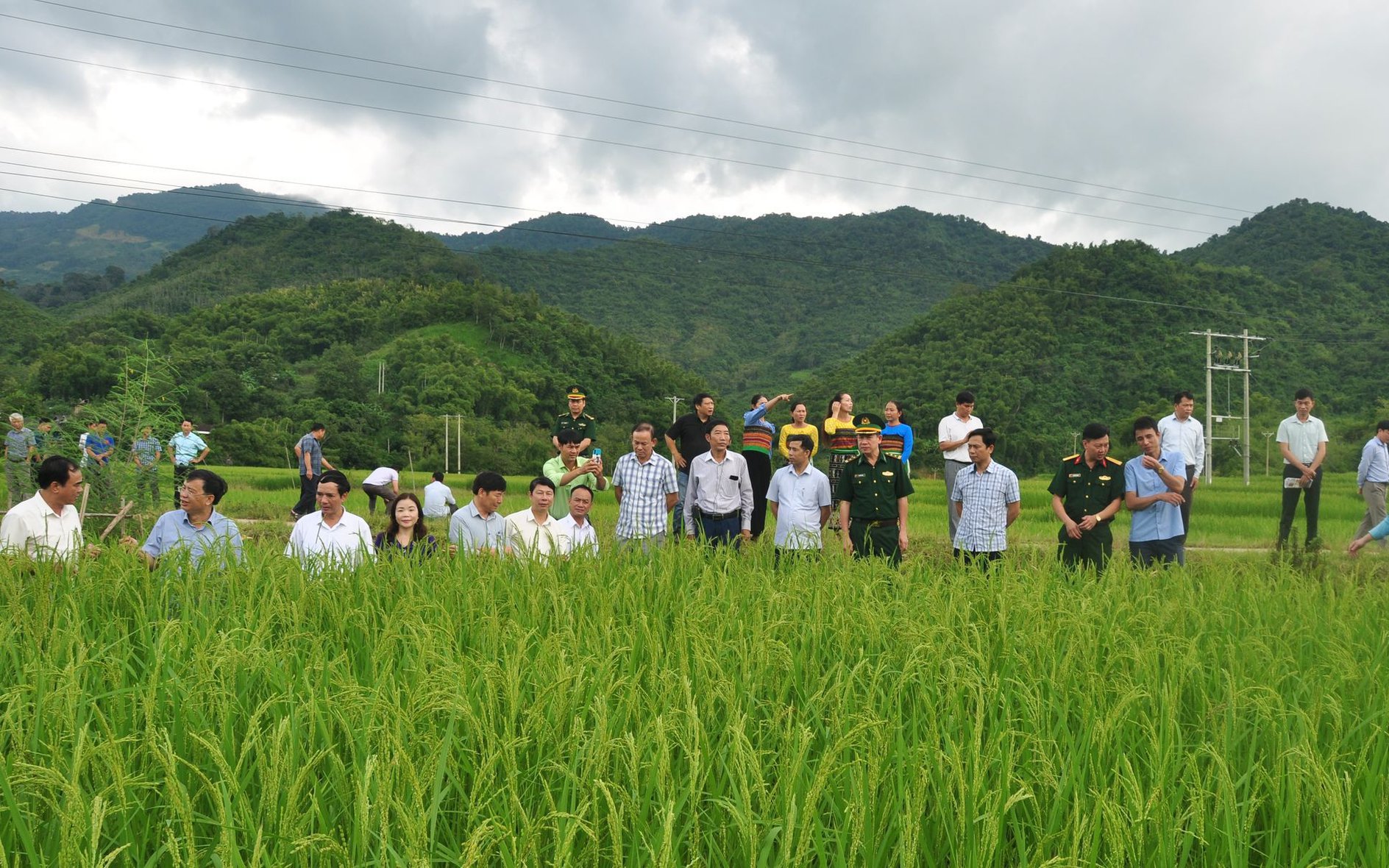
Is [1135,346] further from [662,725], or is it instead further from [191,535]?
[662,725]

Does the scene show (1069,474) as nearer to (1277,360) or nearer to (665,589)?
(665,589)

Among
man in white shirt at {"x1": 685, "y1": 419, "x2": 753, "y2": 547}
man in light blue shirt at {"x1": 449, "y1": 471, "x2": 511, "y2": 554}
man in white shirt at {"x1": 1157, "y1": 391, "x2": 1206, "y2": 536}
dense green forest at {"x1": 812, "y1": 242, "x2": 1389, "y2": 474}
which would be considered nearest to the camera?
man in light blue shirt at {"x1": 449, "y1": 471, "x2": 511, "y2": 554}

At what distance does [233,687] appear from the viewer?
3041mm

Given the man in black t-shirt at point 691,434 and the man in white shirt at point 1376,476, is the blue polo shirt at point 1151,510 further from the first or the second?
the man in white shirt at point 1376,476

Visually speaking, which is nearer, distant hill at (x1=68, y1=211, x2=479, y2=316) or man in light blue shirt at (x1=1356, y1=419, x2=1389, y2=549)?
man in light blue shirt at (x1=1356, y1=419, x2=1389, y2=549)

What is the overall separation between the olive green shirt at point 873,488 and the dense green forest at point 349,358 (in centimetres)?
4117

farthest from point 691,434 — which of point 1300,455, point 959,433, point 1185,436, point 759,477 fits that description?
point 1300,455

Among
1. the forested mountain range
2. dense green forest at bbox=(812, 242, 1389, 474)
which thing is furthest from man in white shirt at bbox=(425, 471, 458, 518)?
the forested mountain range

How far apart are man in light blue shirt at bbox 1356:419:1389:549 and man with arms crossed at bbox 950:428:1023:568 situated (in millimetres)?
6572

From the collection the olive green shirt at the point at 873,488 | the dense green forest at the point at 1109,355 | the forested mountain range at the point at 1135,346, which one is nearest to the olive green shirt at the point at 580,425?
the olive green shirt at the point at 873,488

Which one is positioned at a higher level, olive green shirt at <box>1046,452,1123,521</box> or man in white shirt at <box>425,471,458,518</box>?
olive green shirt at <box>1046,452,1123,521</box>

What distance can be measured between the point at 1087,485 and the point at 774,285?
11661cm

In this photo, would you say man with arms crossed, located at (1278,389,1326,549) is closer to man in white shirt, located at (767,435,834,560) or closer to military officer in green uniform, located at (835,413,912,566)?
military officer in green uniform, located at (835,413,912,566)

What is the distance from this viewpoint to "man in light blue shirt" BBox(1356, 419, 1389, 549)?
1156cm
